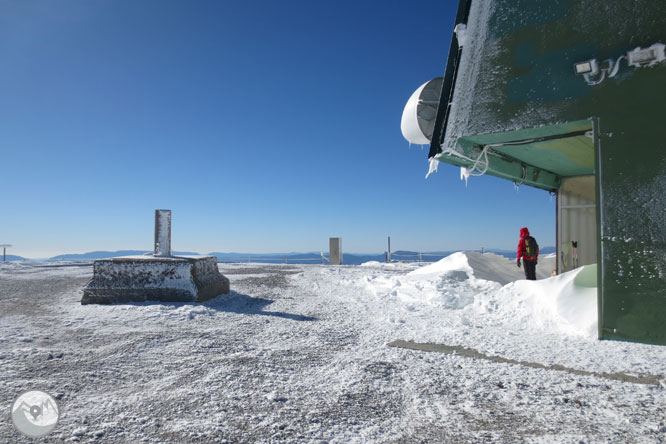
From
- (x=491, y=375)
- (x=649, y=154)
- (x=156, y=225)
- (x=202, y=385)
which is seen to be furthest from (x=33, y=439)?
(x=156, y=225)

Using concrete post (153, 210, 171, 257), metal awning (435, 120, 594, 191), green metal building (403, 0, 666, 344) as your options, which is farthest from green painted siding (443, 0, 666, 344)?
concrete post (153, 210, 171, 257)

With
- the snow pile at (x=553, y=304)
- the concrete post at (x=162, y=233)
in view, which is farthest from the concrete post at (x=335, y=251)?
the snow pile at (x=553, y=304)

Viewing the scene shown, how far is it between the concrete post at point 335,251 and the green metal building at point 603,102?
16036mm

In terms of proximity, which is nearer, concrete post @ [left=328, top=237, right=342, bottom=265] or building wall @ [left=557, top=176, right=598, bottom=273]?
building wall @ [left=557, top=176, right=598, bottom=273]

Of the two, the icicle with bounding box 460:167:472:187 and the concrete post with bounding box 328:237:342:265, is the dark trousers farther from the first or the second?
the concrete post with bounding box 328:237:342:265

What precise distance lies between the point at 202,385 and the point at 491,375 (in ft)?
8.53

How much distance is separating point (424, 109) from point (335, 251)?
14.7m

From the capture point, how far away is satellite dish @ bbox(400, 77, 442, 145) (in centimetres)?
663

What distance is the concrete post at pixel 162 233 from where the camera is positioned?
8.02 meters

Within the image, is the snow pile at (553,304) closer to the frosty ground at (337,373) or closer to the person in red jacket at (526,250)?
the frosty ground at (337,373)

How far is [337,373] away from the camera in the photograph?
3.48m

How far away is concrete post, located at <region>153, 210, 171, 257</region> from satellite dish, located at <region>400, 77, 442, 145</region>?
18.5 feet

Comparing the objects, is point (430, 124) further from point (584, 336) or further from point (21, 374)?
point (21, 374)
